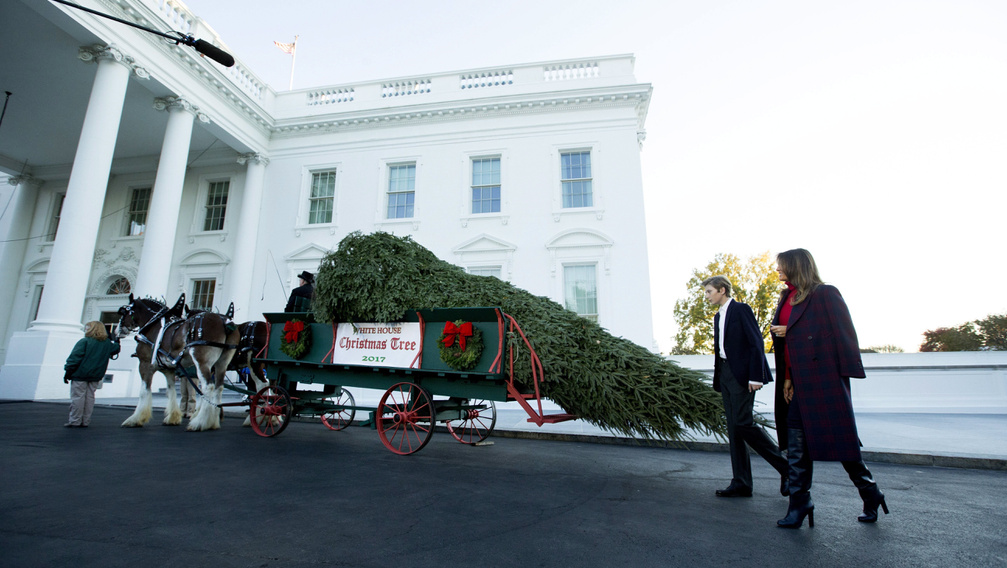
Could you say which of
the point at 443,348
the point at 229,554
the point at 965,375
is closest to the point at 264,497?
the point at 229,554

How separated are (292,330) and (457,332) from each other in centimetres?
264

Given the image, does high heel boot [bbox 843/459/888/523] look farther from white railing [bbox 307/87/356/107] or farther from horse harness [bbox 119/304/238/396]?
white railing [bbox 307/87/356/107]

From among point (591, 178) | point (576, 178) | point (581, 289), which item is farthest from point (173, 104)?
point (581, 289)

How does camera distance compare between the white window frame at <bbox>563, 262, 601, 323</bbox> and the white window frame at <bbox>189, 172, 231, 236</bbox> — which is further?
the white window frame at <bbox>189, 172, 231, 236</bbox>

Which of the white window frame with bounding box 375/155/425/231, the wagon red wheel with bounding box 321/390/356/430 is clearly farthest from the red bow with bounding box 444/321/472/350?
the white window frame with bounding box 375/155/425/231

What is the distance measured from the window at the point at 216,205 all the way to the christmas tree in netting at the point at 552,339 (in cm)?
1386

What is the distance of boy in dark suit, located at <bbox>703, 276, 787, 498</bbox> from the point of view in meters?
3.80

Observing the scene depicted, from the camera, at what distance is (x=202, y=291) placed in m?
16.2

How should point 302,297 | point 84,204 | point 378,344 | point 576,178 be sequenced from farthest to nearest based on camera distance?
point 576,178 → point 84,204 → point 302,297 → point 378,344

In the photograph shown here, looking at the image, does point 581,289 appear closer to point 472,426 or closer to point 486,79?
point 472,426

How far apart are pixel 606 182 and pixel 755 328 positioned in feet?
36.5

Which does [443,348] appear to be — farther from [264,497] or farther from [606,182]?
[606,182]

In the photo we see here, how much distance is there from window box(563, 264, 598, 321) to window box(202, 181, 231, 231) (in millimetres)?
12694

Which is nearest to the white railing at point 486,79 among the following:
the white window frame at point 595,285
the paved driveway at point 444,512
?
the white window frame at point 595,285
